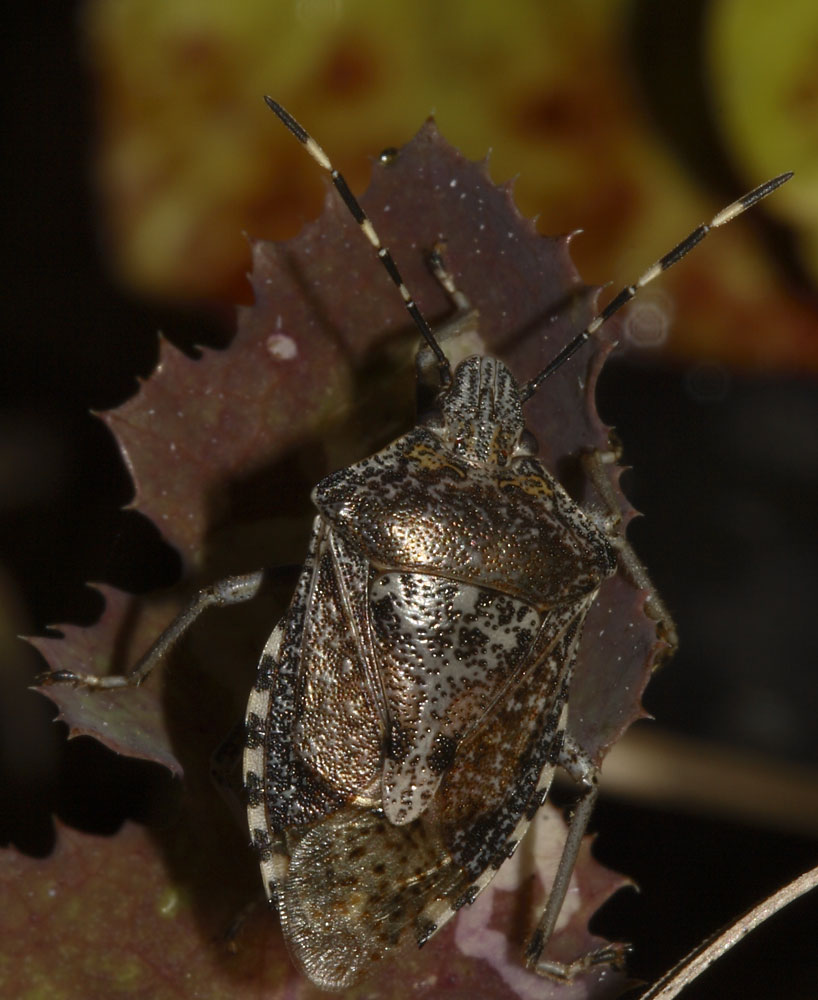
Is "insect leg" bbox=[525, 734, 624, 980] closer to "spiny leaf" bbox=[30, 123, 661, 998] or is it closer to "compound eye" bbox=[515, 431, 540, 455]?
"spiny leaf" bbox=[30, 123, 661, 998]

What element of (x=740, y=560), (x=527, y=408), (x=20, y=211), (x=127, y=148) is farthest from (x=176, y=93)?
(x=740, y=560)

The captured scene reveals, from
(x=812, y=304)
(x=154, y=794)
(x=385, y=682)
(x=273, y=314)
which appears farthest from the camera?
(x=812, y=304)

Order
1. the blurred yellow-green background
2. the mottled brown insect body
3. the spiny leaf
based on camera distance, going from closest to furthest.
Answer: the mottled brown insect body → the spiny leaf → the blurred yellow-green background

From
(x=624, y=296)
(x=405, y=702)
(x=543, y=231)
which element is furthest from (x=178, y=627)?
(x=543, y=231)

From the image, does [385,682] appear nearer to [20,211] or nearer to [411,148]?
[411,148]

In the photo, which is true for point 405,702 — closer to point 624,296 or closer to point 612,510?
point 612,510

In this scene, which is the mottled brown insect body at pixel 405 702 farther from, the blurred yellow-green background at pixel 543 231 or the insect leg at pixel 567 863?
the blurred yellow-green background at pixel 543 231

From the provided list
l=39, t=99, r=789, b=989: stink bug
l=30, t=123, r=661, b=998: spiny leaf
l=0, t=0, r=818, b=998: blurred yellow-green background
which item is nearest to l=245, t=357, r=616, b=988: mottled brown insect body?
l=39, t=99, r=789, b=989: stink bug
